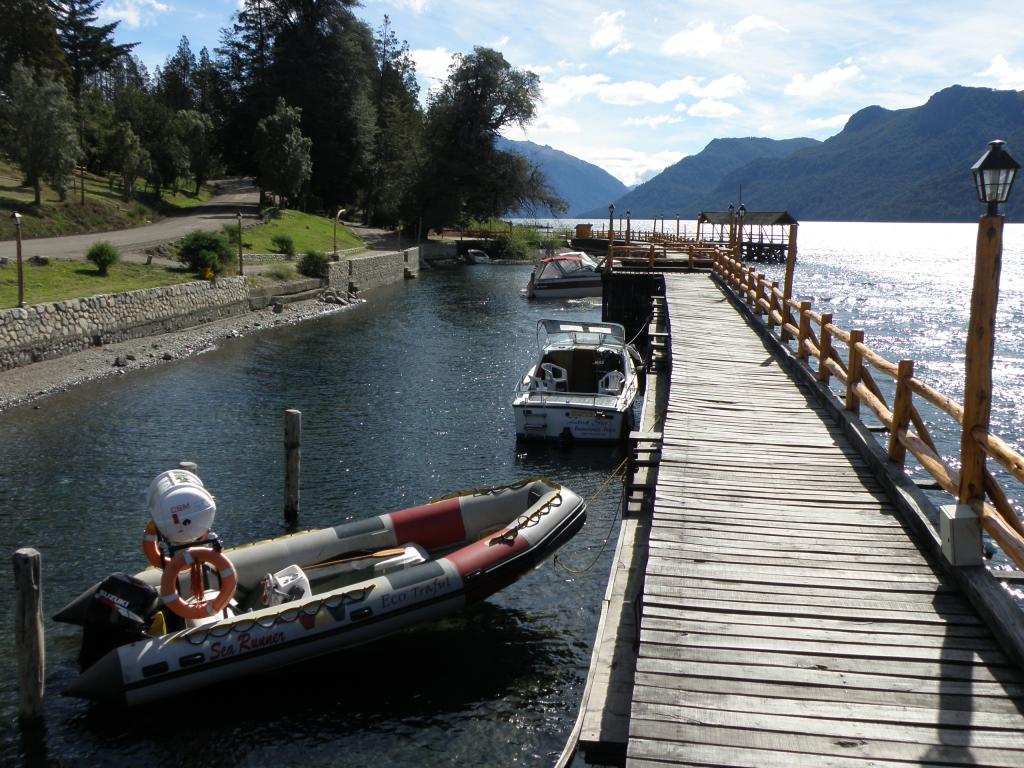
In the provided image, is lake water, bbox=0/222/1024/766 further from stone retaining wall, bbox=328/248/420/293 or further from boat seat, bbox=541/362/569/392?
stone retaining wall, bbox=328/248/420/293

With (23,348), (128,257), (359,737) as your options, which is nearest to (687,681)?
(359,737)

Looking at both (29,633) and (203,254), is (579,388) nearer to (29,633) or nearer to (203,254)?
(29,633)

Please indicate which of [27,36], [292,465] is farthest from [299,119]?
[292,465]

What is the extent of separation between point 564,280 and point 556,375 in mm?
31091

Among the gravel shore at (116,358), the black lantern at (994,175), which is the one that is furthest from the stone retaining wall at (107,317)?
the black lantern at (994,175)

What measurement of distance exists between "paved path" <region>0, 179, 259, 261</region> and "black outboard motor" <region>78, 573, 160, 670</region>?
83.2 feet

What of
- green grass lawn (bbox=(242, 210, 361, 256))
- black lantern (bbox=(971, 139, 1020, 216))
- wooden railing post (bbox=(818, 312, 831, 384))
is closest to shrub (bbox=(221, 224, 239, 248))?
green grass lawn (bbox=(242, 210, 361, 256))

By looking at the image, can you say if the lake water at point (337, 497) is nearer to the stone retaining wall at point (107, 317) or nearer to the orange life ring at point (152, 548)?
the orange life ring at point (152, 548)

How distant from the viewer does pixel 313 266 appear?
4681 cm

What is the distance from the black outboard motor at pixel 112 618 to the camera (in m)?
8.90

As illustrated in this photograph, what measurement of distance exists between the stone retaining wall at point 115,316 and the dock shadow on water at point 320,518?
8.36ft

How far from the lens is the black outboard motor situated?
890cm

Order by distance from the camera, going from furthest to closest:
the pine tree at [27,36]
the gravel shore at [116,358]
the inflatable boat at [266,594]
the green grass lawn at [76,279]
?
the pine tree at [27,36] → the green grass lawn at [76,279] → the gravel shore at [116,358] → the inflatable boat at [266,594]

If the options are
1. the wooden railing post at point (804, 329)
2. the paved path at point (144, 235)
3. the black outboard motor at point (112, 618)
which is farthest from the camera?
the paved path at point (144, 235)
